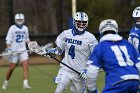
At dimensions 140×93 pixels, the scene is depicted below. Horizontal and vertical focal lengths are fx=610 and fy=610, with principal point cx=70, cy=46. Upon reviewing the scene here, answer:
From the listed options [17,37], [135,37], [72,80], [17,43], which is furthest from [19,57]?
[135,37]

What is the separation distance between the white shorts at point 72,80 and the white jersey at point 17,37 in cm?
430

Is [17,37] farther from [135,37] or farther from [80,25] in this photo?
[135,37]

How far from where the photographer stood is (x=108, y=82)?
289 inches

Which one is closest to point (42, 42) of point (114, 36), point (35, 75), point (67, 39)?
point (35, 75)

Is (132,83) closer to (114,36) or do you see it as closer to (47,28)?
(114,36)

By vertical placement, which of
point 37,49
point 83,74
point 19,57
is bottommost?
point 19,57

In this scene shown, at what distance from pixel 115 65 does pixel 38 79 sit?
30.7 feet

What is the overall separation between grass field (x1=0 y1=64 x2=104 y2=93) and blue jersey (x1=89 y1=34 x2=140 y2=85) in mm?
6365

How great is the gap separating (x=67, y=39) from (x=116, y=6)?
20.4m

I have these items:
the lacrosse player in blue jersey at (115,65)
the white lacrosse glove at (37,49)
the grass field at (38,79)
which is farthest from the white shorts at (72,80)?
the grass field at (38,79)

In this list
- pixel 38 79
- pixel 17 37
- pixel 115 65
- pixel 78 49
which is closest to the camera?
pixel 115 65

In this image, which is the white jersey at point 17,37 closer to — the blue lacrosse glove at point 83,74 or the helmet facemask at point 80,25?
the helmet facemask at point 80,25

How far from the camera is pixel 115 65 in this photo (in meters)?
7.36

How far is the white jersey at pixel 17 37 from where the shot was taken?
1466cm
